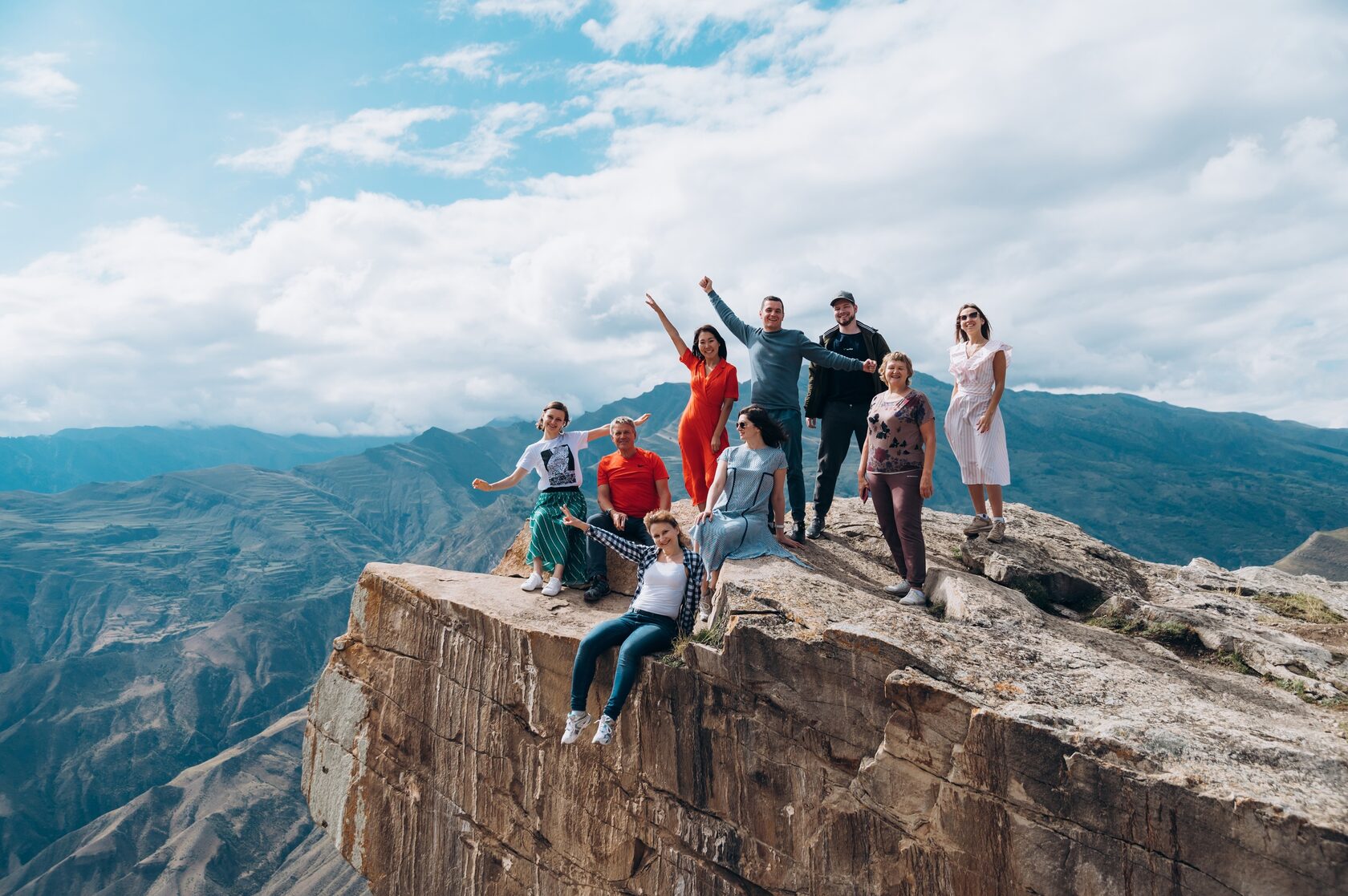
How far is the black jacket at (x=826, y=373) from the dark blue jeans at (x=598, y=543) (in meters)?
3.81

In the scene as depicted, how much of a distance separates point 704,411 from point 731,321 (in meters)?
1.87

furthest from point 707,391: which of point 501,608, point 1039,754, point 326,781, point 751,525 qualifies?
point 326,781

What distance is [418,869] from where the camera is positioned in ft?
51.5

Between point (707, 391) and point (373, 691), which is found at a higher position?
point (707, 391)

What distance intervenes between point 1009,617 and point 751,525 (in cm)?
415

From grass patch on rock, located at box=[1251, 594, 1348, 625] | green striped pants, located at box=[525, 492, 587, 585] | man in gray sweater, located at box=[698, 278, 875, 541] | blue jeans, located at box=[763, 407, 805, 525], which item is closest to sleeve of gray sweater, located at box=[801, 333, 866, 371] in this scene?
man in gray sweater, located at box=[698, 278, 875, 541]

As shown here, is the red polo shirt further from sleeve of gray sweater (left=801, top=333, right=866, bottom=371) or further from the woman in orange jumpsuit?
sleeve of gray sweater (left=801, top=333, right=866, bottom=371)

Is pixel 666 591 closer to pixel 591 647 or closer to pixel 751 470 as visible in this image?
pixel 591 647

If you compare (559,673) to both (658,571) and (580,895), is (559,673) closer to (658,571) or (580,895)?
(658,571)

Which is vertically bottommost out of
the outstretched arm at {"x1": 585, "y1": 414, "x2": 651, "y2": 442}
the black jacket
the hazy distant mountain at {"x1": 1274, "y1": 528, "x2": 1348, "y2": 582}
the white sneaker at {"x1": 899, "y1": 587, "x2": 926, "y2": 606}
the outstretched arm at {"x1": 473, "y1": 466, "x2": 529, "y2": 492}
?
the hazy distant mountain at {"x1": 1274, "y1": 528, "x2": 1348, "y2": 582}

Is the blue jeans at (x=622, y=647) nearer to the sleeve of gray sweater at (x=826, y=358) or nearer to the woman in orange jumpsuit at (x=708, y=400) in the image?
the woman in orange jumpsuit at (x=708, y=400)

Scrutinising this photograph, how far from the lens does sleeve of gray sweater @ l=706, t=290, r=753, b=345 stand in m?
15.1

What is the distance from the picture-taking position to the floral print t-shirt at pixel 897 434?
1230 cm

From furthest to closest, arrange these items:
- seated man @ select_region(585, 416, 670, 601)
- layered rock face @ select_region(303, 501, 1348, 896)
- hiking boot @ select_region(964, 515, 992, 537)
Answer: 1. hiking boot @ select_region(964, 515, 992, 537)
2. seated man @ select_region(585, 416, 670, 601)
3. layered rock face @ select_region(303, 501, 1348, 896)
